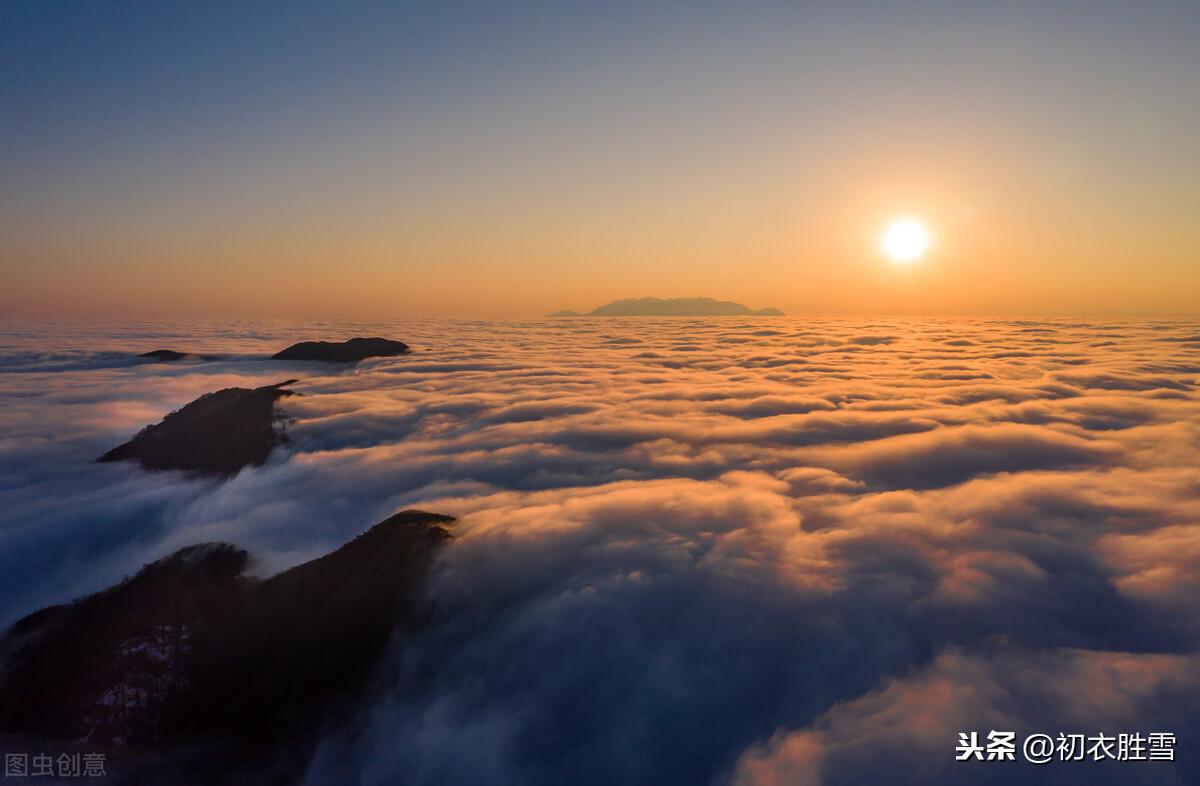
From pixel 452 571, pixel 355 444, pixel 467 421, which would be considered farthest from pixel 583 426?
pixel 452 571

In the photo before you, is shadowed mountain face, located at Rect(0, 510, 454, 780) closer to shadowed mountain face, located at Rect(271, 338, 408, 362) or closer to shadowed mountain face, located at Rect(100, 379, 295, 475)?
shadowed mountain face, located at Rect(100, 379, 295, 475)

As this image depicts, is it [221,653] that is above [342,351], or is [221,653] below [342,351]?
below

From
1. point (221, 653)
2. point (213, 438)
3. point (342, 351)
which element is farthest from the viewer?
point (342, 351)

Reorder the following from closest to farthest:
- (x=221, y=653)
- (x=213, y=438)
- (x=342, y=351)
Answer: (x=221, y=653) → (x=213, y=438) → (x=342, y=351)

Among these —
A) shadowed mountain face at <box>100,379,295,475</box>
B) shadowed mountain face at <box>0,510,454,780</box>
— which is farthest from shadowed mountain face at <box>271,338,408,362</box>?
shadowed mountain face at <box>0,510,454,780</box>

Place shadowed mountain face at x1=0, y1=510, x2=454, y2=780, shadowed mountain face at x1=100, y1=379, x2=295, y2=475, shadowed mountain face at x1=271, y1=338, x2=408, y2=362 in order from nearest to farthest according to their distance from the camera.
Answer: shadowed mountain face at x1=0, y1=510, x2=454, y2=780
shadowed mountain face at x1=100, y1=379, x2=295, y2=475
shadowed mountain face at x1=271, y1=338, x2=408, y2=362

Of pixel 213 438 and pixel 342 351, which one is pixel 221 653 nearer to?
pixel 213 438

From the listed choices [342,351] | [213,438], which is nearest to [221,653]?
[213,438]
